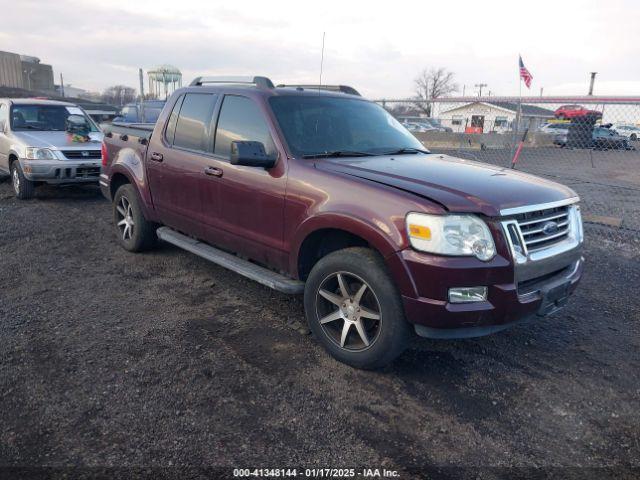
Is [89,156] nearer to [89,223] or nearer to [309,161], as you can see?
[89,223]

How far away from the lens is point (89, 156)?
8680mm

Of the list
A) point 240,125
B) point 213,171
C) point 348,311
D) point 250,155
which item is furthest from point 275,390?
point 240,125

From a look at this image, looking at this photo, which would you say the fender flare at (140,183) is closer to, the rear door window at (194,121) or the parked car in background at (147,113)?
the rear door window at (194,121)

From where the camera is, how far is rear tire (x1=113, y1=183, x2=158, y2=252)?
5473mm

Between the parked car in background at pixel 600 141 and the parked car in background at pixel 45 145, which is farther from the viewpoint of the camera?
the parked car in background at pixel 600 141

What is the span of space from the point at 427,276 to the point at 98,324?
2.70 metres

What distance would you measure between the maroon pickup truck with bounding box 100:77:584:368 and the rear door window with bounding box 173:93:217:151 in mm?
14

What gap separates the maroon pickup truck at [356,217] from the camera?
2893mm

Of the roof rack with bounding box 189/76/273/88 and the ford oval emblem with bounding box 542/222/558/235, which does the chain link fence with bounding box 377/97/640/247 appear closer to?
the ford oval emblem with bounding box 542/222/558/235

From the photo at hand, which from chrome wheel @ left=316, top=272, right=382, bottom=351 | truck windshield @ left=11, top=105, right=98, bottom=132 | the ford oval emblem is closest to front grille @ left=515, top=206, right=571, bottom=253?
the ford oval emblem

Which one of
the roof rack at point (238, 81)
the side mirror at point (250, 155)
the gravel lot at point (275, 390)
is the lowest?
the gravel lot at point (275, 390)

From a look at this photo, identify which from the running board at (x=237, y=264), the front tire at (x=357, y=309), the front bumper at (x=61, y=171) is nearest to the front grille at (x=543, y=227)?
the front tire at (x=357, y=309)

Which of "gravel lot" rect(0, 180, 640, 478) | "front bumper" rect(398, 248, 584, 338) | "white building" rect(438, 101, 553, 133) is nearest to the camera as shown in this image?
"gravel lot" rect(0, 180, 640, 478)

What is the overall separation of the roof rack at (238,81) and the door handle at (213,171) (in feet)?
2.78
